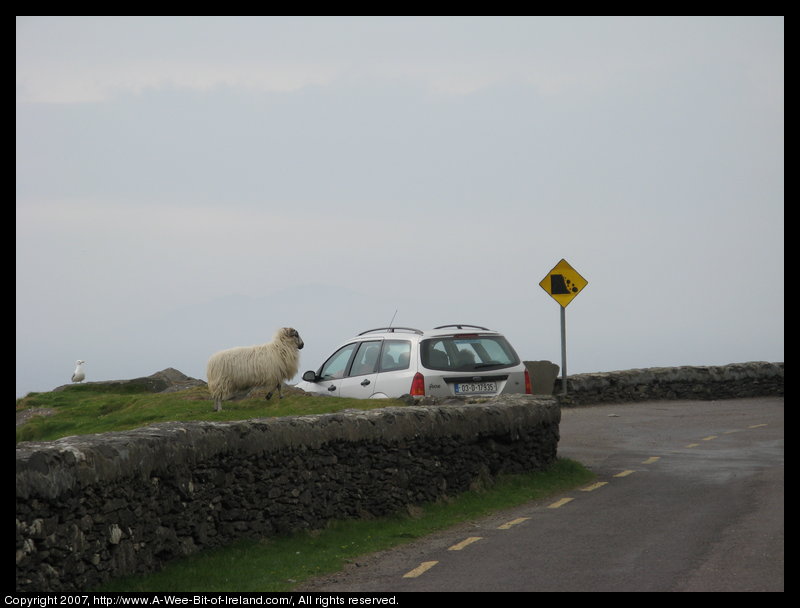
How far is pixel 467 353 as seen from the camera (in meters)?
16.4

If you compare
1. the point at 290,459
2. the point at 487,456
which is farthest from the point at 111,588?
the point at 487,456

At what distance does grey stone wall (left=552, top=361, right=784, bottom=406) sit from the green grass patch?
47.9 feet

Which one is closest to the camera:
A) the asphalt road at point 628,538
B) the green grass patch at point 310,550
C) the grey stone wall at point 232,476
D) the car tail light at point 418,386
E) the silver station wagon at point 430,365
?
the grey stone wall at point 232,476

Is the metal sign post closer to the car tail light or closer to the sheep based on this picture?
the sheep

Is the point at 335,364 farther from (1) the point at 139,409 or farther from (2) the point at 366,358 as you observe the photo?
(1) the point at 139,409

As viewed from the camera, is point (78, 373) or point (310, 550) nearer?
point (310, 550)

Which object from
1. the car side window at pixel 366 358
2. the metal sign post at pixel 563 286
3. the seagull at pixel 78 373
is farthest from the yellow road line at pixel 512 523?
the seagull at pixel 78 373

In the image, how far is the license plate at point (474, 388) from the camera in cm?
1596

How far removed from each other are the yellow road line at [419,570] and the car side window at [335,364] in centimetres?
793

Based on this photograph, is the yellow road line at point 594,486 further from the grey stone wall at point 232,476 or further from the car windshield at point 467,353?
the car windshield at point 467,353

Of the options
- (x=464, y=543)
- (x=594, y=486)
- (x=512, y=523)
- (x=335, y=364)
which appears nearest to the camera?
(x=464, y=543)

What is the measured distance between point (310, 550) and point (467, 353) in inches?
255

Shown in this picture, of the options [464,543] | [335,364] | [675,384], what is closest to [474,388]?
[335,364]

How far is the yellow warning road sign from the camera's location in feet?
89.7
